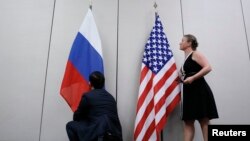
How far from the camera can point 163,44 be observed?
10.4 ft

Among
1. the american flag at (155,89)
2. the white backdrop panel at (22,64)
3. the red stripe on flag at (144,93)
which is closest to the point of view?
the american flag at (155,89)

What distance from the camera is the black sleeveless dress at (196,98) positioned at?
8.21ft

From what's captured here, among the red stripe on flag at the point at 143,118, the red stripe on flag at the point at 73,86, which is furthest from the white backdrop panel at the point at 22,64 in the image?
the red stripe on flag at the point at 143,118

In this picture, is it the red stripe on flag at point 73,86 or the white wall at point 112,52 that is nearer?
the red stripe on flag at point 73,86

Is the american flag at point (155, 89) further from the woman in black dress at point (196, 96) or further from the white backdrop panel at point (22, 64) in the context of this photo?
the white backdrop panel at point (22, 64)

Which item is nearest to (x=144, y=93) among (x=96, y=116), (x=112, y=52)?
(x=112, y=52)

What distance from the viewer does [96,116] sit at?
2.18 metres

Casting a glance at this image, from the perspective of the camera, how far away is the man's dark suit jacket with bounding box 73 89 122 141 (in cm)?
207

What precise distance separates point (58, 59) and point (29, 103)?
69 cm

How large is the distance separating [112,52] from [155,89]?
856mm

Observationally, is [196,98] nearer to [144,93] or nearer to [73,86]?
[144,93]

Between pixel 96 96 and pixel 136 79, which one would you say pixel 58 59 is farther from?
pixel 96 96

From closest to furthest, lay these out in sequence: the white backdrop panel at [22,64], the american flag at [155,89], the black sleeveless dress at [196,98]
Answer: the black sleeveless dress at [196,98] → the american flag at [155,89] → the white backdrop panel at [22,64]

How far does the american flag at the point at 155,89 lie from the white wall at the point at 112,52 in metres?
0.22
